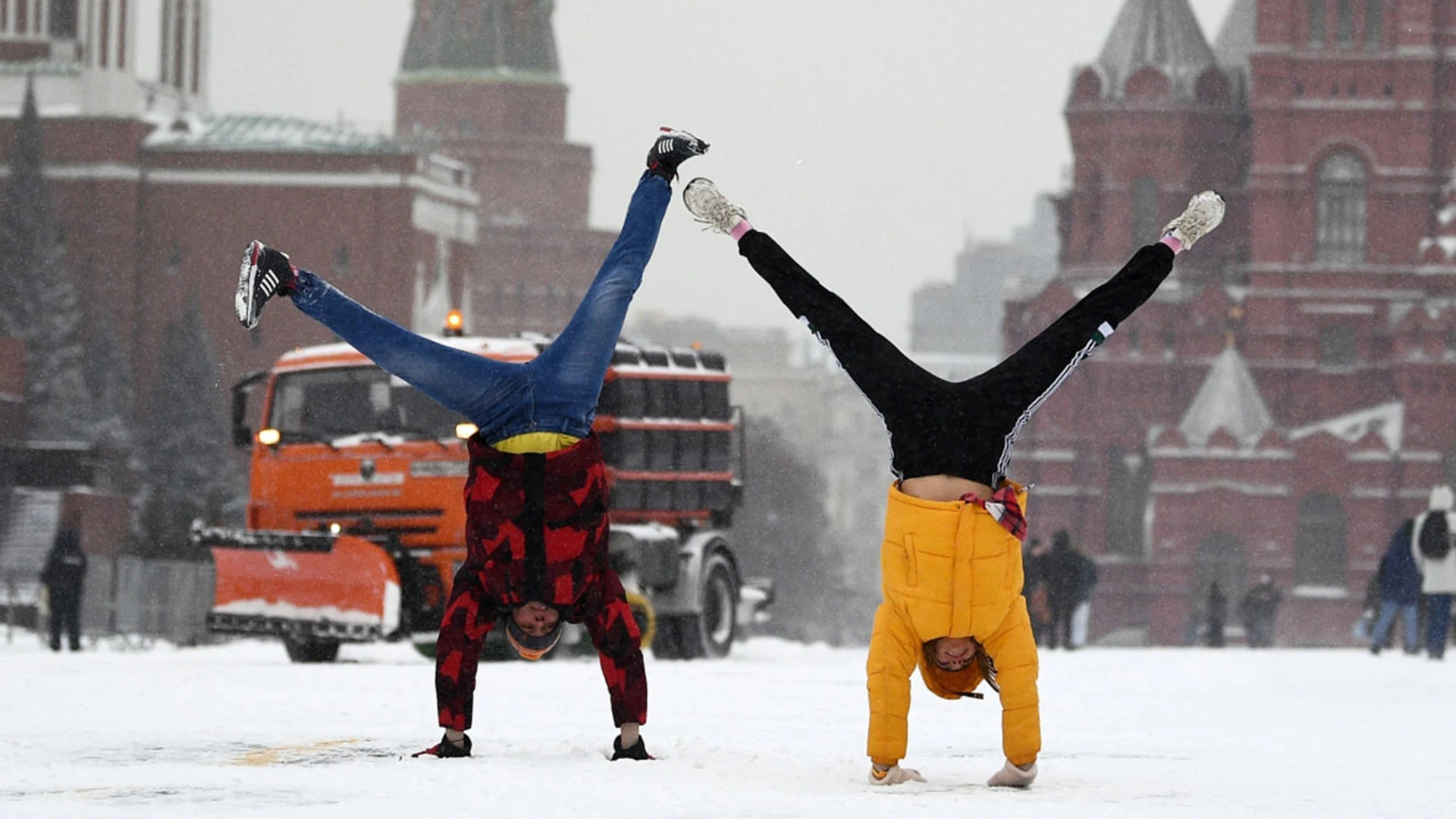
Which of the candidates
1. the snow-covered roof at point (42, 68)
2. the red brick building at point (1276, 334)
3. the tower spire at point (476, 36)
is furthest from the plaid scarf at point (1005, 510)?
the tower spire at point (476, 36)

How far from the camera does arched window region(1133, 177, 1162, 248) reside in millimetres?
101562

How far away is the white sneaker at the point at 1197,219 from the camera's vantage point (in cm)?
995

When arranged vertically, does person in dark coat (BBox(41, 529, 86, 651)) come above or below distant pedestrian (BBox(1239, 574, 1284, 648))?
above

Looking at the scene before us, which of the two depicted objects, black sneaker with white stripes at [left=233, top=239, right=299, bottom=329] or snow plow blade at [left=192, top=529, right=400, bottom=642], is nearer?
black sneaker with white stripes at [left=233, top=239, right=299, bottom=329]

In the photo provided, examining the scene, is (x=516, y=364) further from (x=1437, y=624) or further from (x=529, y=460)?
(x=1437, y=624)

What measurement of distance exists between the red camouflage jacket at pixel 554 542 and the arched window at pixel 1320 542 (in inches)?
3289

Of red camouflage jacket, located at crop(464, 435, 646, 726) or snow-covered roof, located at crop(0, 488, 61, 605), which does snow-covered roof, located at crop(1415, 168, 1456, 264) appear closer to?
snow-covered roof, located at crop(0, 488, 61, 605)

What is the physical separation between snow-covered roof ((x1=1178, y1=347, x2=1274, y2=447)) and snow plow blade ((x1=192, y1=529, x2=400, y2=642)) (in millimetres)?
75607

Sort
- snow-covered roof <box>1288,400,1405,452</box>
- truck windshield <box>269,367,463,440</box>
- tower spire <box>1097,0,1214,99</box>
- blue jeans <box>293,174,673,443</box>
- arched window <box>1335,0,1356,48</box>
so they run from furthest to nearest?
tower spire <box>1097,0,1214,99</box>
arched window <box>1335,0,1356,48</box>
snow-covered roof <box>1288,400,1405,452</box>
truck windshield <box>269,367,463,440</box>
blue jeans <box>293,174,673,443</box>

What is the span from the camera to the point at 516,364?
10.0 m

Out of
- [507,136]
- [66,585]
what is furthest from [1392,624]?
[507,136]

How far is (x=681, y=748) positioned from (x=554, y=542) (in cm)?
114

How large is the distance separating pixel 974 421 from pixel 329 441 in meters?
12.4

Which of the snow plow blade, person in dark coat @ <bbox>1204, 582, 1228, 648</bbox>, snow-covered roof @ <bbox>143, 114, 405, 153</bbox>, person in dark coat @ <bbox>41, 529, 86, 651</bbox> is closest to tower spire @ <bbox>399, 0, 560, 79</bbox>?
snow-covered roof @ <bbox>143, 114, 405, 153</bbox>
